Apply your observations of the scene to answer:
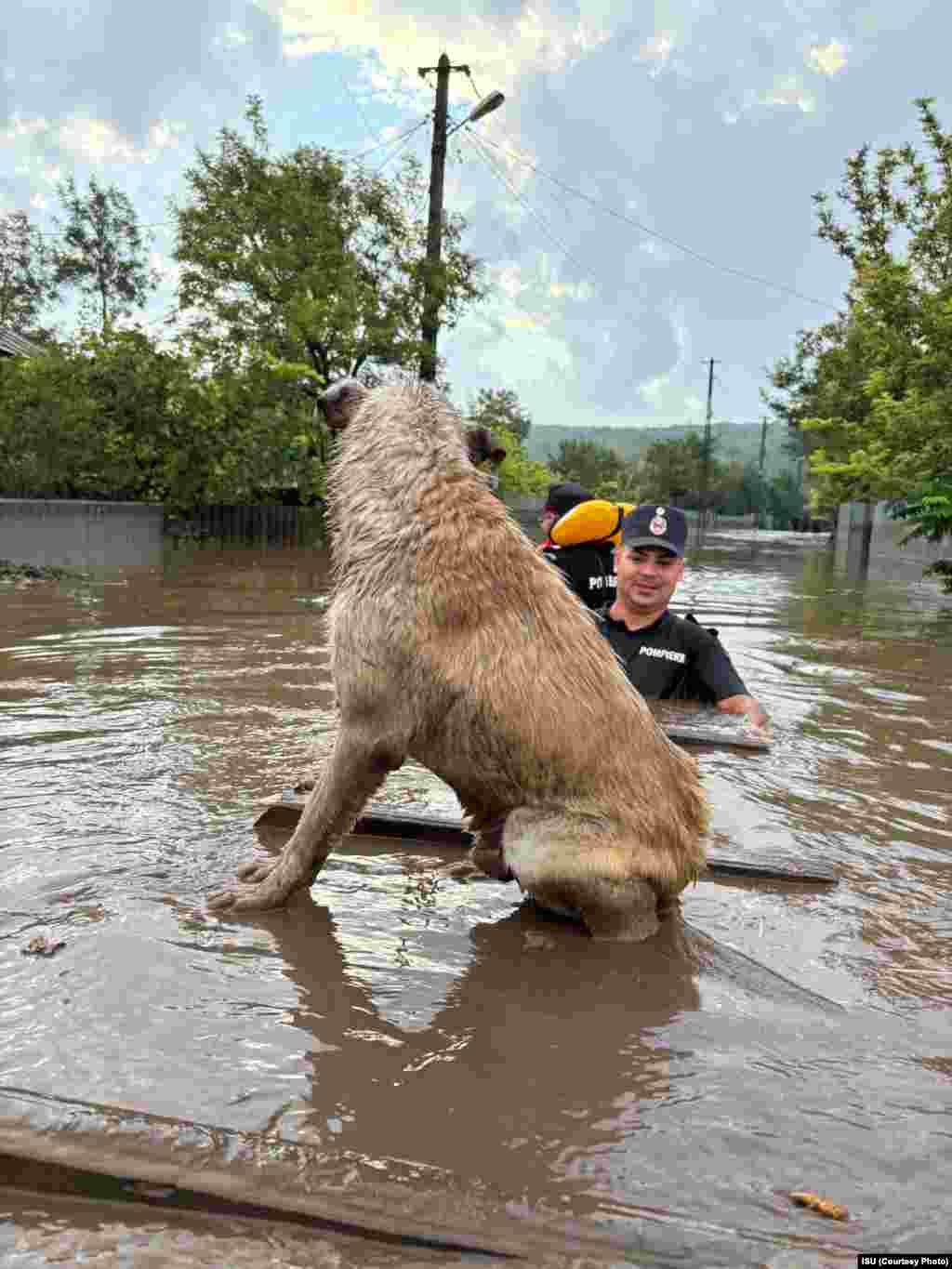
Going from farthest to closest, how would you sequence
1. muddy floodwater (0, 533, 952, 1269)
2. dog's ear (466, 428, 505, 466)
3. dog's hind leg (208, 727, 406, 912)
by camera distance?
dog's ear (466, 428, 505, 466), dog's hind leg (208, 727, 406, 912), muddy floodwater (0, 533, 952, 1269)

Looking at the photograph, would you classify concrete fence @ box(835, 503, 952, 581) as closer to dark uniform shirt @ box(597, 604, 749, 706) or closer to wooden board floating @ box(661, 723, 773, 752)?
wooden board floating @ box(661, 723, 773, 752)

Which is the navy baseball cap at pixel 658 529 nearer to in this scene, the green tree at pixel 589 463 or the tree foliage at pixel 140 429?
the tree foliage at pixel 140 429

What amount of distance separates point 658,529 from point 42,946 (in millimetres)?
3555

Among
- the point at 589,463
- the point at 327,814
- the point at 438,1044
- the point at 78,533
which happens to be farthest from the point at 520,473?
the point at 438,1044

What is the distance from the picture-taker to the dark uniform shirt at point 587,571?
7953mm

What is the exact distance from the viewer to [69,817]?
4484 mm

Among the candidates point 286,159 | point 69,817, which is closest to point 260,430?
point 286,159

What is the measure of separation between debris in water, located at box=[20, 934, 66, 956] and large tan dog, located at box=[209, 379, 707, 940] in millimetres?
563

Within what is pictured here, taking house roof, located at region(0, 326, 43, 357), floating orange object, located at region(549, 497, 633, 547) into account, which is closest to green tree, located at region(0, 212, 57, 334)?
→ house roof, located at region(0, 326, 43, 357)

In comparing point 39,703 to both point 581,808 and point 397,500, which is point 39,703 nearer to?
point 397,500

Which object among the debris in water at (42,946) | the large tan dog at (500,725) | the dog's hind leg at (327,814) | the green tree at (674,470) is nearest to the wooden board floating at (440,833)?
the dog's hind leg at (327,814)

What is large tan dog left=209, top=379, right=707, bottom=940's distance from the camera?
3389mm

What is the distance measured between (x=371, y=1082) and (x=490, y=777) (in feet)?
3.75

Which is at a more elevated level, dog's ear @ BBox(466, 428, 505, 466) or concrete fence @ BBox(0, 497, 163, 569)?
dog's ear @ BBox(466, 428, 505, 466)
